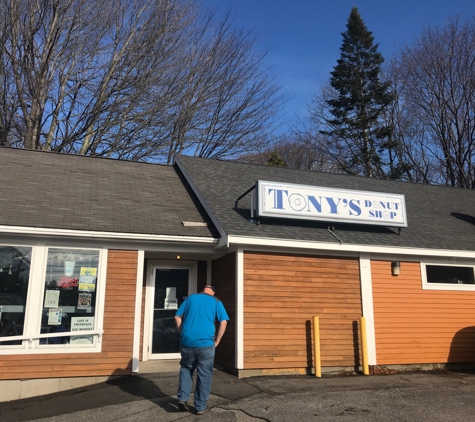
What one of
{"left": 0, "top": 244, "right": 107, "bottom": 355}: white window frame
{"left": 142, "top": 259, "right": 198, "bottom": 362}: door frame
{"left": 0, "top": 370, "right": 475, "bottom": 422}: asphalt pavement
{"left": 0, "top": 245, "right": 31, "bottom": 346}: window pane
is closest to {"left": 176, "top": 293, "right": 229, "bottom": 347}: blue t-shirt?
{"left": 0, "top": 370, "right": 475, "bottom": 422}: asphalt pavement

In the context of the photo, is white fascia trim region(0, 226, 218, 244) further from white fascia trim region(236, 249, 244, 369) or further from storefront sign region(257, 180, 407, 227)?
storefront sign region(257, 180, 407, 227)

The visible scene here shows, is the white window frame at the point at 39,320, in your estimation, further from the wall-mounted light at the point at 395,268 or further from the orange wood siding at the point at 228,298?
the wall-mounted light at the point at 395,268

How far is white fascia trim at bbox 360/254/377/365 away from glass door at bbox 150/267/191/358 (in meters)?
3.65

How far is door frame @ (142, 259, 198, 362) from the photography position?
908 cm

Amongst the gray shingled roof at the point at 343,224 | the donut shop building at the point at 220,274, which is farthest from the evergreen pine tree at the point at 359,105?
the donut shop building at the point at 220,274

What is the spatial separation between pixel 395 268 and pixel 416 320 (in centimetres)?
114

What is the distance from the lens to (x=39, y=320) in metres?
7.26

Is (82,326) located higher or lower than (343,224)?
lower

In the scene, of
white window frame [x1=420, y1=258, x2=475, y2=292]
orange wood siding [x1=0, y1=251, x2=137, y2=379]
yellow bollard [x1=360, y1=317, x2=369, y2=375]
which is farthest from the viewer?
white window frame [x1=420, y1=258, x2=475, y2=292]

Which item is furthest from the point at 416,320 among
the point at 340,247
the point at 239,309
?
the point at 239,309

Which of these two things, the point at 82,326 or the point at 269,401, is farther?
the point at 82,326

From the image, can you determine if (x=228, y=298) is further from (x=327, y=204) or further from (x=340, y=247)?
(x=327, y=204)

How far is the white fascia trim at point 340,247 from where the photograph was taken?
26.0ft

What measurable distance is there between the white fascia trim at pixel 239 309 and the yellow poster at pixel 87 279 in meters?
2.50
